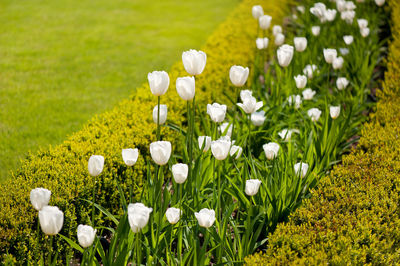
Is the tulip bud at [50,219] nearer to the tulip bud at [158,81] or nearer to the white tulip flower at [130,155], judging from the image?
the white tulip flower at [130,155]

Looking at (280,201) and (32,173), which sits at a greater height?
(32,173)

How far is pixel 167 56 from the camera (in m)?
7.76

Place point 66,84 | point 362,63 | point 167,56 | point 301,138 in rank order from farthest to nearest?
point 167,56 → point 66,84 → point 362,63 → point 301,138

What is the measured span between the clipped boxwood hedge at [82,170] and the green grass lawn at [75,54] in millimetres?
658

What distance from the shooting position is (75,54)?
751 cm

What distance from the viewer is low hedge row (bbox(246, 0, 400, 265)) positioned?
8.31 ft

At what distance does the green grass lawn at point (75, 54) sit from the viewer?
5.36m

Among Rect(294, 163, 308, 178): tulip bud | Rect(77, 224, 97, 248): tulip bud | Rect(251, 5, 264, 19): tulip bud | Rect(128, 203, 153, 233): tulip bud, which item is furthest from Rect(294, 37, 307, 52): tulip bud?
Rect(77, 224, 97, 248): tulip bud

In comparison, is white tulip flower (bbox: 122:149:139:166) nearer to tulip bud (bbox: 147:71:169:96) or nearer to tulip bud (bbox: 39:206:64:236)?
tulip bud (bbox: 147:71:169:96)

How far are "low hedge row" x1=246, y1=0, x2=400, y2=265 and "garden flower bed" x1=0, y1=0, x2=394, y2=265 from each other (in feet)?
0.27

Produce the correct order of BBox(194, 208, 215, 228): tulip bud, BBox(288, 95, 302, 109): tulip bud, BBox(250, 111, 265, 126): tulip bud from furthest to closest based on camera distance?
1. BBox(288, 95, 302, 109): tulip bud
2. BBox(250, 111, 265, 126): tulip bud
3. BBox(194, 208, 215, 228): tulip bud

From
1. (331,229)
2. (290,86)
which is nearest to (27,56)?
(290,86)

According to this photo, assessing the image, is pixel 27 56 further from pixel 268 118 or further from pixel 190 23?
pixel 268 118

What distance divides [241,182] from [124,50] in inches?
208
